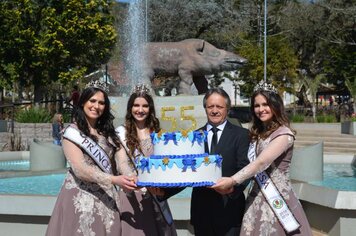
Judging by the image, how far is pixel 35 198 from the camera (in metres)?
5.29

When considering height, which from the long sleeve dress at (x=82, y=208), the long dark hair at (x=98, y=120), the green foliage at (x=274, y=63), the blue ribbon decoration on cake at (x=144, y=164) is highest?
the green foliage at (x=274, y=63)

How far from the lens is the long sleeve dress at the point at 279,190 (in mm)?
3525

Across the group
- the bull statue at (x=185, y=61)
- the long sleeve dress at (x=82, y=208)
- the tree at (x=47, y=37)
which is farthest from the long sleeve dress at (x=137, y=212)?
the tree at (x=47, y=37)

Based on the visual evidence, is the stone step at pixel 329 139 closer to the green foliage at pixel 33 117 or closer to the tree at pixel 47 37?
the green foliage at pixel 33 117

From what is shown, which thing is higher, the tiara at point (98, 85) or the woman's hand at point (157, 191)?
the tiara at point (98, 85)

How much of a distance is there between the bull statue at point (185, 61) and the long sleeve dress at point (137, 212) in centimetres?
963

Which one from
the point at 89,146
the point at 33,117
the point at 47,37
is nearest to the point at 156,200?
the point at 89,146

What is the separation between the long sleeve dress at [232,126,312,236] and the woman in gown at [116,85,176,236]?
624 millimetres

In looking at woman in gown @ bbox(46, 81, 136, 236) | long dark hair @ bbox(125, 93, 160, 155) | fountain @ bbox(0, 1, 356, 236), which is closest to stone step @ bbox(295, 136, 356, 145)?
fountain @ bbox(0, 1, 356, 236)

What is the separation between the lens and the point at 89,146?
3680 millimetres

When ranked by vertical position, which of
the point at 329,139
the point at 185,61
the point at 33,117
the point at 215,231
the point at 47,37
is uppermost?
the point at 47,37

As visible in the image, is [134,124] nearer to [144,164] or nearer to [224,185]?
[144,164]

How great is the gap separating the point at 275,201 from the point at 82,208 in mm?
1214

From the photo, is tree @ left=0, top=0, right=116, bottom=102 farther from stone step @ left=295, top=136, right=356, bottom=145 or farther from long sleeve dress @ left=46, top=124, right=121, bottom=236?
long sleeve dress @ left=46, top=124, right=121, bottom=236
